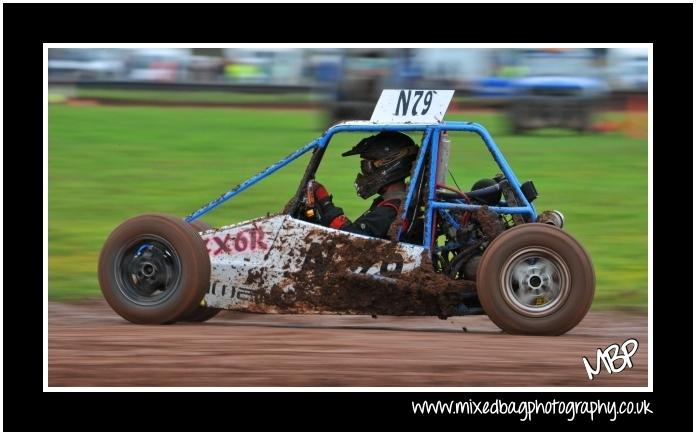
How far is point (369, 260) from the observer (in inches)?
384

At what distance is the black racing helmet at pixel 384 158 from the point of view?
1012cm

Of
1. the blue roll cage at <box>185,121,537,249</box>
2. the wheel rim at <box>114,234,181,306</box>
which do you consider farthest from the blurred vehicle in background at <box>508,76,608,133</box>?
the wheel rim at <box>114,234,181,306</box>

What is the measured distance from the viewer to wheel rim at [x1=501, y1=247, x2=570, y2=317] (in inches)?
372

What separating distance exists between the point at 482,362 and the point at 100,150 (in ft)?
41.3

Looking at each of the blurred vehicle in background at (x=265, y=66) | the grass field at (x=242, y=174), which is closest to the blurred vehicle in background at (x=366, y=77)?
the grass field at (x=242, y=174)

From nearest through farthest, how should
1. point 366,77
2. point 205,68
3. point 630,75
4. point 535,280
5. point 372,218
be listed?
point 535,280 < point 372,218 < point 366,77 < point 630,75 < point 205,68

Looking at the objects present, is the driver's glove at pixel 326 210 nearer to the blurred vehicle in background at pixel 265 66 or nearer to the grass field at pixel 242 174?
the grass field at pixel 242 174

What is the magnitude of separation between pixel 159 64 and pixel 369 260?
1695 cm

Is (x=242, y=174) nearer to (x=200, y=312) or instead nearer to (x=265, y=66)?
(x=265, y=66)

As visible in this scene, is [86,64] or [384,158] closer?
[384,158]

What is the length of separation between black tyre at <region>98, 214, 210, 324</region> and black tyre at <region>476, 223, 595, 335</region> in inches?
82.8

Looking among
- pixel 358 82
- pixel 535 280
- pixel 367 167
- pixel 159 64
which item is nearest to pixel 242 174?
pixel 358 82

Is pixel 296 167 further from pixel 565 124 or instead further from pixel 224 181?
pixel 565 124

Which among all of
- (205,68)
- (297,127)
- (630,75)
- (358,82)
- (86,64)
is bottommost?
(297,127)
